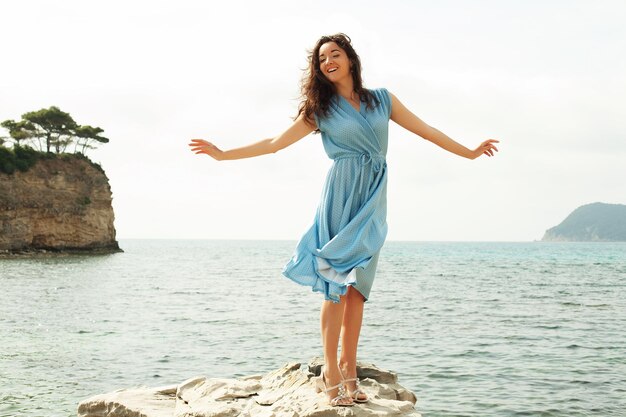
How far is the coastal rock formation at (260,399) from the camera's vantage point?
4.47 m

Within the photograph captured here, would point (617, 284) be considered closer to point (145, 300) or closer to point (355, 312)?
point (145, 300)

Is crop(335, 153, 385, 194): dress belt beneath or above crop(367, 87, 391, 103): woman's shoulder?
beneath

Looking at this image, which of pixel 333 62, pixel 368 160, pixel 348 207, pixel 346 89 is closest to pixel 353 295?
pixel 348 207

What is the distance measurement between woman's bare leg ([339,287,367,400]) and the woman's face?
4.38 ft

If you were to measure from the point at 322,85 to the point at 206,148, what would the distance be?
0.82 m

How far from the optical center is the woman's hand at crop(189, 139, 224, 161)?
4207 mm

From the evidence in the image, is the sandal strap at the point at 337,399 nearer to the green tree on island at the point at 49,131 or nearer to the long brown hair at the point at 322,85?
the long brown hair at the point at 322,85

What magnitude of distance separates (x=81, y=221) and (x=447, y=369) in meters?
48.7

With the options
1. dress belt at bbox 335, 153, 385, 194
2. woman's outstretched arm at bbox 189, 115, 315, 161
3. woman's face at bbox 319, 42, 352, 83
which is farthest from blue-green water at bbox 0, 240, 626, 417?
woman's face at bbox 319, 42, 352, 83

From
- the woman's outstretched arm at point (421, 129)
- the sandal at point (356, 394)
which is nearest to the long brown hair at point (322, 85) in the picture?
the woman's outstretched arm at point (421, 129)

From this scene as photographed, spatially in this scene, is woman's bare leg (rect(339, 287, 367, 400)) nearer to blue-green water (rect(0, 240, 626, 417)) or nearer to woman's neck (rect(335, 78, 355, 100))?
woman's neck (rect(335, 78, 355, 100))

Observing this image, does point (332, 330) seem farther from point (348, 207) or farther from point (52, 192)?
point (52, 192)

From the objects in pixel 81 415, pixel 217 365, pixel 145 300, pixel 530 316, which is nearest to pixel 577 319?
pixel 530 316

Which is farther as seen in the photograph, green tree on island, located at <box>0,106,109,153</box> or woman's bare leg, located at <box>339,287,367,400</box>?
green tree on island, located at <box>0,106,109,153</box>
